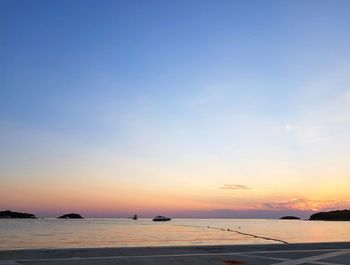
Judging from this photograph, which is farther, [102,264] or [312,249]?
[312,249]

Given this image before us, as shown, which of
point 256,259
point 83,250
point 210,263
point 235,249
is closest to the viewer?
point 210,263

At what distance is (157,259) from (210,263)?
2.11 metres

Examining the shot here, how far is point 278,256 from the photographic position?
19188mm

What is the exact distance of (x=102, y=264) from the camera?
15633mm

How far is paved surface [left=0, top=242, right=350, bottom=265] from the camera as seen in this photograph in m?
16.5

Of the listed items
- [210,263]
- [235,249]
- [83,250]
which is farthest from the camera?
[235,249]

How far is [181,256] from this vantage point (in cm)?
1839

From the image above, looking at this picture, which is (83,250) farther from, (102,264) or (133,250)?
(102,264)

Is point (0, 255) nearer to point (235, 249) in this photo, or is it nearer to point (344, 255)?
point (235, 249)

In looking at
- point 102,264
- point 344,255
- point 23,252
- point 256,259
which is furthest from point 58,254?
point 344,255

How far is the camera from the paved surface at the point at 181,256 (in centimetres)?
1650

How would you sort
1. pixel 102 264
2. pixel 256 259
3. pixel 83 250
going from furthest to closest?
pixel 83 250
pixel 256 259
pixel 102 264

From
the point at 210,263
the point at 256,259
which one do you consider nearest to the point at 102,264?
the point at 210,263

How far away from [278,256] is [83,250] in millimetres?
8514
